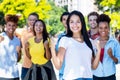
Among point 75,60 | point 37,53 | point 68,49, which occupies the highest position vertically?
point 68,49

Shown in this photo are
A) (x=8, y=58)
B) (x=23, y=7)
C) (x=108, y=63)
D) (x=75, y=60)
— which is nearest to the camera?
(x=75, y=60)

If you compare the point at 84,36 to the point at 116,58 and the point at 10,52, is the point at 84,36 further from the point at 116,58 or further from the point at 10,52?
the point at 10,52

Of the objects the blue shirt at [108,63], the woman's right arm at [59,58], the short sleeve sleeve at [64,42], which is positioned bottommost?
the blue shirt at [108,63]

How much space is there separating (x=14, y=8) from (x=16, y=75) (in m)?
31.2

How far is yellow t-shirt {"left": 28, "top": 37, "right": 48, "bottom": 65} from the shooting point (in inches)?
255

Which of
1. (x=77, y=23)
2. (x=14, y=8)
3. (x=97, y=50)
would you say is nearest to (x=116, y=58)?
(x=97, y=50)

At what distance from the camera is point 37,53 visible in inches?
255

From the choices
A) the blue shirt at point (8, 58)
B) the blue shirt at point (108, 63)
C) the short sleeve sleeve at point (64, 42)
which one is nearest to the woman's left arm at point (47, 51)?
the blue shirt at point (8, 58)

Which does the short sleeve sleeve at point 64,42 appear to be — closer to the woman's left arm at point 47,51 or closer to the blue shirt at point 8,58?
the woman's left arm at point 47,51

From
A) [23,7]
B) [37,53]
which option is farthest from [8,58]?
[23,7]

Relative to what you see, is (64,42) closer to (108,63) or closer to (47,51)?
(108,63)

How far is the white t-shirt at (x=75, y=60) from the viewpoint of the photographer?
461cm

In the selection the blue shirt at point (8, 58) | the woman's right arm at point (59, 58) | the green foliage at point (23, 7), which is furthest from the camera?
the green foliage at point (23, 7)

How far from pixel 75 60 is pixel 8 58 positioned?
2.02 metres
